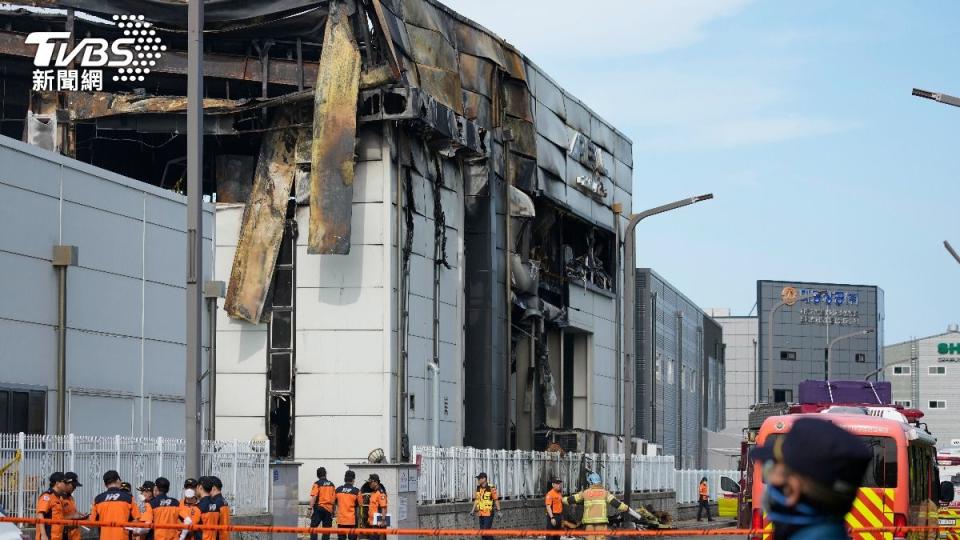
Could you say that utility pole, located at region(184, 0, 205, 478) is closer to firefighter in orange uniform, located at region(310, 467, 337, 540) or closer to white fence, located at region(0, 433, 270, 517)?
white fence, located at region(0, 433, 270, 517)

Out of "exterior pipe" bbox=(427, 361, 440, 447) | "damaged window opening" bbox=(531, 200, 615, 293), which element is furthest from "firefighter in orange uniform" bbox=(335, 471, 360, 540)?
"damaged window opening" bbox=(531, 200, 615, 293)

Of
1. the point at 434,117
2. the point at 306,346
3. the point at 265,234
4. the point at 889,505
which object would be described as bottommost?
the point at 889,505

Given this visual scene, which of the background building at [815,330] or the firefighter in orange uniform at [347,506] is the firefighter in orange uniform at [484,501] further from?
the background building at [815,330]

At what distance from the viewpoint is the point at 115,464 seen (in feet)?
91.7

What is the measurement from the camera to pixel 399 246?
4269 centimetres

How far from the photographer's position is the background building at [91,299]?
30406 mm

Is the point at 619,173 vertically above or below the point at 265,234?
above

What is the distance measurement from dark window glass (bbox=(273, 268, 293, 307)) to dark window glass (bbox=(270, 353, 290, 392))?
1317mm

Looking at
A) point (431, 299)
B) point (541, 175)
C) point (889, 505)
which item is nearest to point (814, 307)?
point (541, 175)

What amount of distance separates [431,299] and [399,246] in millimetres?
3325

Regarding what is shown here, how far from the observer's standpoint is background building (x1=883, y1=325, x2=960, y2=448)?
14325cm

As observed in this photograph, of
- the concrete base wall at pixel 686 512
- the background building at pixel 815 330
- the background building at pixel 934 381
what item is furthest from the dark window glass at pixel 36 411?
the background building at pixel 934 381

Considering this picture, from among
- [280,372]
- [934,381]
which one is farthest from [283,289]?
[934,381]

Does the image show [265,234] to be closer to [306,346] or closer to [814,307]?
[306,346]
